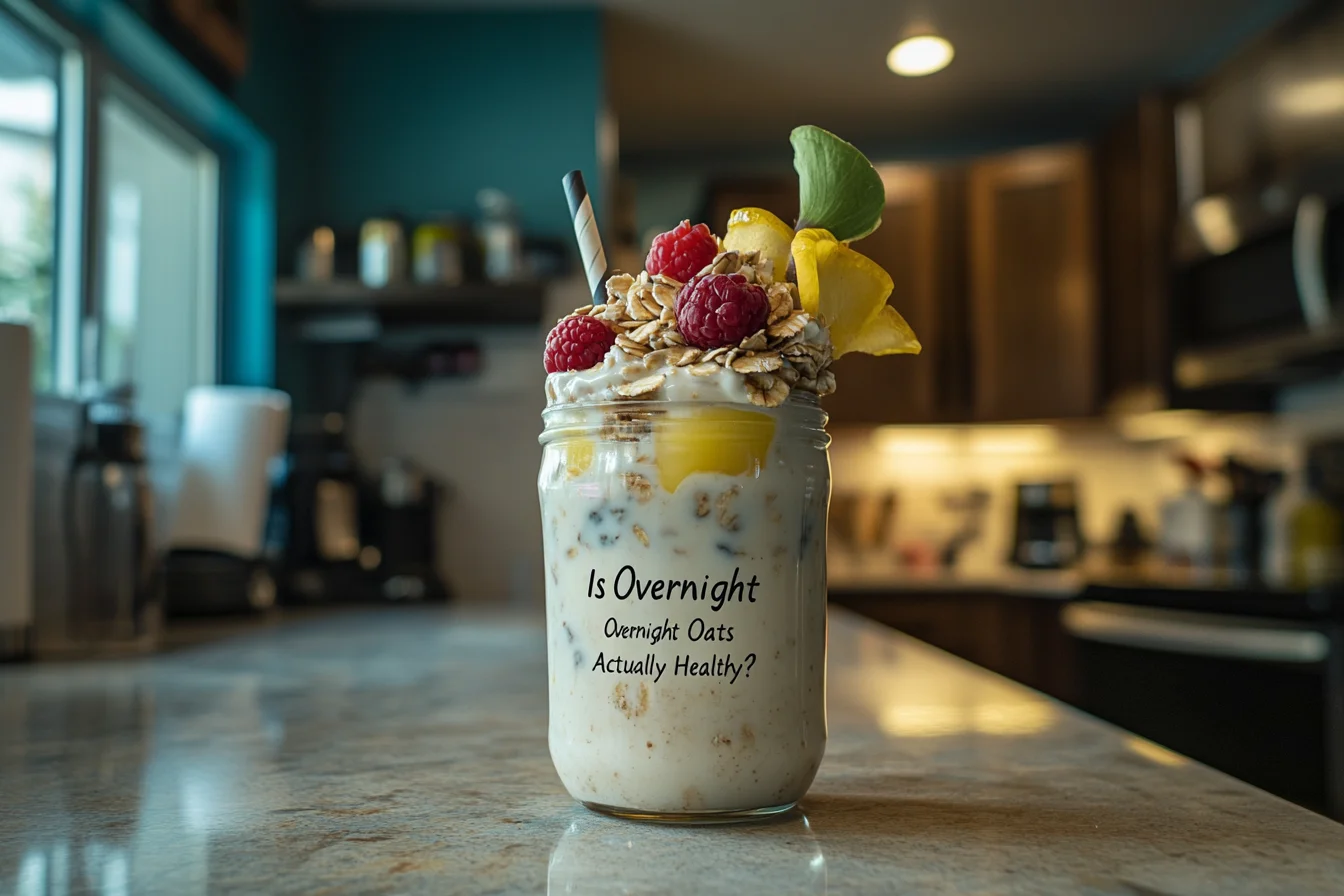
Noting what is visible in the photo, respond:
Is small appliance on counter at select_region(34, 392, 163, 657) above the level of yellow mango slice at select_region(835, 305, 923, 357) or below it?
below

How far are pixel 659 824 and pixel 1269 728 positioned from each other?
2231mm

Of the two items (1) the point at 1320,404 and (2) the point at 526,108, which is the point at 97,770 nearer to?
(2) the point at 526,108

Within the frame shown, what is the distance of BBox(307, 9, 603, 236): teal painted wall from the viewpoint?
3506mm

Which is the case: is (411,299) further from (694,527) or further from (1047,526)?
(694,527)

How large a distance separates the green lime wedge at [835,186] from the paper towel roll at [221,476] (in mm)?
1832

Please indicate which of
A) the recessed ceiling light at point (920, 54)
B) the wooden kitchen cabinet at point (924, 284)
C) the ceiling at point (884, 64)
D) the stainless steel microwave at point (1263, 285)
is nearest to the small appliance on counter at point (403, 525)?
the ceiling at point (884, 64)

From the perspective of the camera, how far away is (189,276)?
3.05 metres

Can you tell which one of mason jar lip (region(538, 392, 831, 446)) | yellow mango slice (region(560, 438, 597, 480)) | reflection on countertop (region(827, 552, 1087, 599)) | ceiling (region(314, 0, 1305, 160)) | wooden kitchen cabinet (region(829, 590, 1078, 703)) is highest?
ceiling (region(314, 0, 1305, 160))

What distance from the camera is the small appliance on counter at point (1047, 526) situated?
4195mm

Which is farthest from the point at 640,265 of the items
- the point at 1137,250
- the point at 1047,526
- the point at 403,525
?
the point at 1047,526

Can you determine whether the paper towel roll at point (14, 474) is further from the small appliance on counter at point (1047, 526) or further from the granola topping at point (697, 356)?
the small appliance on counter at point (1047, 526)

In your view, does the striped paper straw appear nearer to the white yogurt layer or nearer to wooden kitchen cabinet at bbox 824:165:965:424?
the white yogurt layer

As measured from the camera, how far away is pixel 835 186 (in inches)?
26.5

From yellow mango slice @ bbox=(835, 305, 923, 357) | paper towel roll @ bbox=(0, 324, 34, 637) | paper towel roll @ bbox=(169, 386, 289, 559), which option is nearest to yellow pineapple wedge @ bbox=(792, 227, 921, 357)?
yellow mango slice @ bbox=(835, 305, 923, 357)
